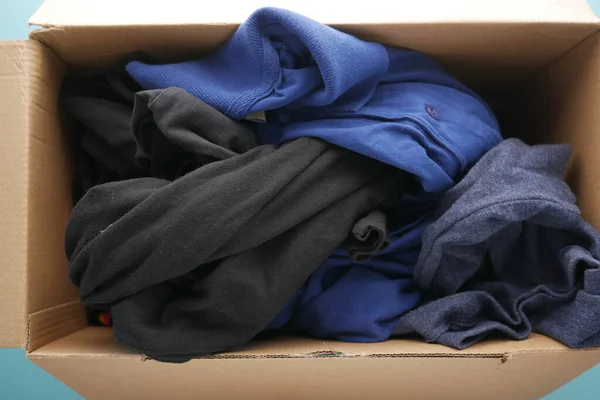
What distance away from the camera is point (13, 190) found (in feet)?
1.38

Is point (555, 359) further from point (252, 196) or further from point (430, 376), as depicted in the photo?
point (252, 196)

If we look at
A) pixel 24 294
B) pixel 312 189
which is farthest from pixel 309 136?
pixel 24 294

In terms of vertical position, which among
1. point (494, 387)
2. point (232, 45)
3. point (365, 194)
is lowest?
point (494, 387)

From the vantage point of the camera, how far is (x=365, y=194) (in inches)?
18.3

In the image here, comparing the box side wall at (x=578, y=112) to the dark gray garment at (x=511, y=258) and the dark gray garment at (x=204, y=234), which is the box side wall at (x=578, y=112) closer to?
the dark gray garment at (x=511, y=258)

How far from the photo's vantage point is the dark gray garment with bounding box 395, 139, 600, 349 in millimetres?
421

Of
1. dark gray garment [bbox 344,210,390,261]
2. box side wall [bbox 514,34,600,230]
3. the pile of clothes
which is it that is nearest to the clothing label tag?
the pile of clothes

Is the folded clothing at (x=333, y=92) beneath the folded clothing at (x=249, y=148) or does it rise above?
above

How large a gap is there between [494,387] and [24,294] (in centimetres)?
45

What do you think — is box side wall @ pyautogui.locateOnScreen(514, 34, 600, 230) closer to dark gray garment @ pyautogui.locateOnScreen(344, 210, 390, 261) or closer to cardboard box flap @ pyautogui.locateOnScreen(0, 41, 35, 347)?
dark gray garment @ pyautogui.locateOnScreen(344, 210, 390, 261)

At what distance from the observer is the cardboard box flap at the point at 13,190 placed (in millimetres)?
406

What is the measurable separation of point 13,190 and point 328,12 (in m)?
0.33

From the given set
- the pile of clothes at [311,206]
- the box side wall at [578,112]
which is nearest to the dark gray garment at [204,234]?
the pile of clothes at [311,206]

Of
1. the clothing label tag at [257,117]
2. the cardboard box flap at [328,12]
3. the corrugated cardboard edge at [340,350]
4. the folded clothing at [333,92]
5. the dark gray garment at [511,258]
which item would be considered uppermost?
the cardboard box flap at [328,12]
